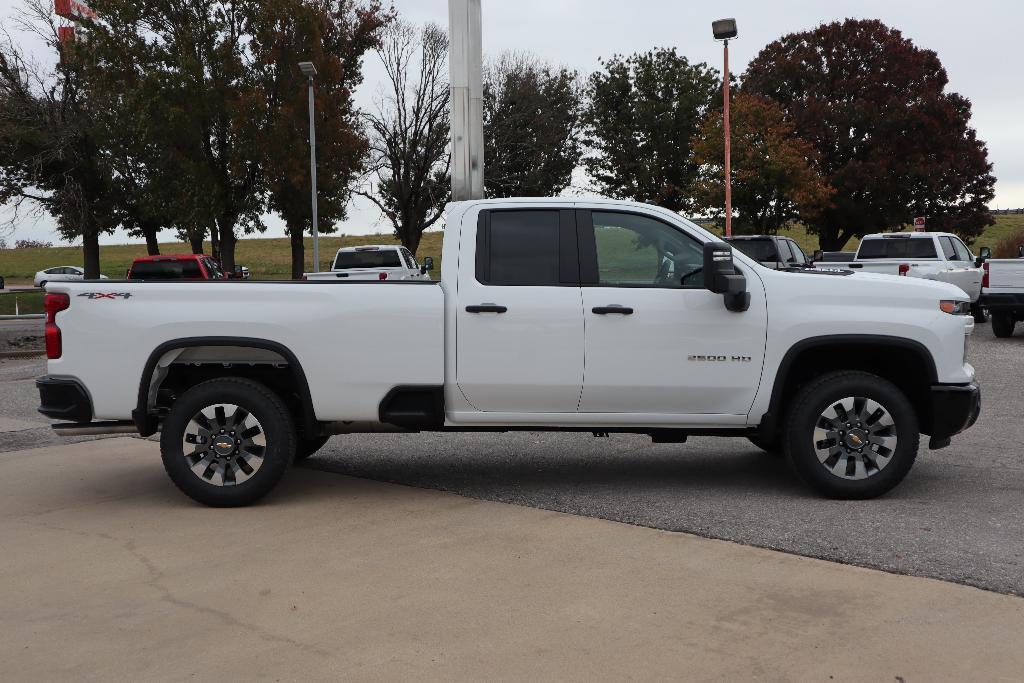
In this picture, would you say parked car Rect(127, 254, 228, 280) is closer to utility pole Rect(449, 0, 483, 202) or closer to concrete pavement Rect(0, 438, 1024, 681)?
utility pole Rect(449, 0, 483, 202)

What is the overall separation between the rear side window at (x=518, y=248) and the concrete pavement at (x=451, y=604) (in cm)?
146

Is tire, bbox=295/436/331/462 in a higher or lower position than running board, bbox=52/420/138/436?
lower

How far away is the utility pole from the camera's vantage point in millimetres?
13508

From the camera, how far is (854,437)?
21.4 ft

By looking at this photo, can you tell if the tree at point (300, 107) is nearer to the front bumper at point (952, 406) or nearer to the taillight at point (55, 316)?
the taillight at point (55, 316)

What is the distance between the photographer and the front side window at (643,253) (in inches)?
261

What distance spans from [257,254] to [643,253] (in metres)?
85.0

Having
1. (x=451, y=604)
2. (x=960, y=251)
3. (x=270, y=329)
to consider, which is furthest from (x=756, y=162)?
(x=451, y=604)

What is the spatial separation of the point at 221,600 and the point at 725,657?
2283 mm

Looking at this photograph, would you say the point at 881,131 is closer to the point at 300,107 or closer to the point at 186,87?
the point at 300,107

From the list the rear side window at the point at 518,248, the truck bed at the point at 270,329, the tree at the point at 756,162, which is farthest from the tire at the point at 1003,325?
the tree at the point at 756,162

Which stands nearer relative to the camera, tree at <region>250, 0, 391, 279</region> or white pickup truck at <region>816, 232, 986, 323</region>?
white pickup truck at <region>816, 232, 986, 323</region>

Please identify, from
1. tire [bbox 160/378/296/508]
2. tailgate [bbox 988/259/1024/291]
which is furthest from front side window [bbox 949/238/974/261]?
tire [bbox 160/378/296/508]

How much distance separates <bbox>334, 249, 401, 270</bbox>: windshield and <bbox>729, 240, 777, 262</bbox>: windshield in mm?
9739
